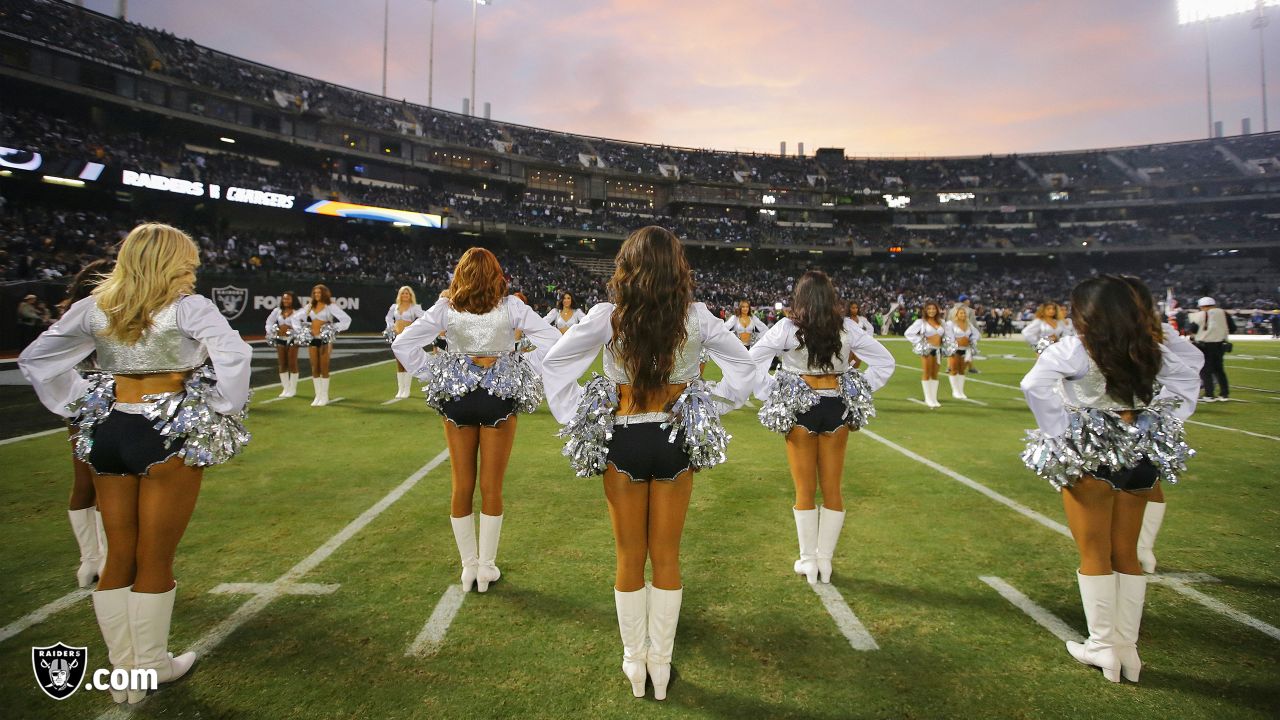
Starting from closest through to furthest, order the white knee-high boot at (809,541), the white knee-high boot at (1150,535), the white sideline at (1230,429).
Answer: the white knee-high boot at (809,541)
the white knee-high boot at (1150,535)
the white sideline at (1230,429)

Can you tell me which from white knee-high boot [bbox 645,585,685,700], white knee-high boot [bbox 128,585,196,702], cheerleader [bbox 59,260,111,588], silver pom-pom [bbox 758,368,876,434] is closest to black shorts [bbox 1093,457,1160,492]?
silver pom-pom [bbox 758,368,876,434]

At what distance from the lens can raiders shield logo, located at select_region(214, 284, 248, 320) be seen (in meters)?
21.5

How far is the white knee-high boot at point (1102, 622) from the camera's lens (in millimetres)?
3025

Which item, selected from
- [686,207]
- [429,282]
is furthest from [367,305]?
[686,207]

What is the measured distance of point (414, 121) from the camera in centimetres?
4684

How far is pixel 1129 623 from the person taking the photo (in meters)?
3.04

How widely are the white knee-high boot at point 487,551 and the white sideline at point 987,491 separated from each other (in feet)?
15.4

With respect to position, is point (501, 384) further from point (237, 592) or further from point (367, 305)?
point (367, 305)

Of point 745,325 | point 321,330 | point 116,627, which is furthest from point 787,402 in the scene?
point 321,330

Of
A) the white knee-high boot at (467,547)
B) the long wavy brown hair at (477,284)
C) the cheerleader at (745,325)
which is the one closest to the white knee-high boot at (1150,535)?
the white knee-high boot at (467,547)

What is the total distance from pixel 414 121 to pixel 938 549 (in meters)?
51.0

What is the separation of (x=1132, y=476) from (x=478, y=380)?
371 centimetres

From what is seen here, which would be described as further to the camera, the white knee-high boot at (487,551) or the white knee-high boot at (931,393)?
the white knee-high boot at (931,393)

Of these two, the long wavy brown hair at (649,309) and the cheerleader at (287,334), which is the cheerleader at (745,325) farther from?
the long wavy brown hair at (649,309)
